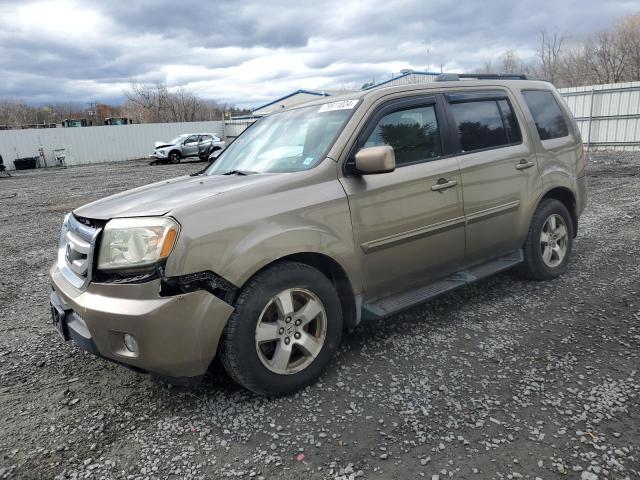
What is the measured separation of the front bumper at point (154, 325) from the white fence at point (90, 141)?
30592 millimetres

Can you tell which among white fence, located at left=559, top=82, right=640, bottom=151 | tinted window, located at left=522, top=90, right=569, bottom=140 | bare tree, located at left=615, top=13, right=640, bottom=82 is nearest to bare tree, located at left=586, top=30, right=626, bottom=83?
bare tree, located at left=615, top=13, right=640, bottom=82

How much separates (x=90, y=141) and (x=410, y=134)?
102ft

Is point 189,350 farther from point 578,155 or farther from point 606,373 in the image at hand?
point 578,155

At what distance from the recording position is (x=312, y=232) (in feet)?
9.57

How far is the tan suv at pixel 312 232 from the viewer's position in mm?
2547

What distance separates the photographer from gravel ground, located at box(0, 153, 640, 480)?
91.5 inches

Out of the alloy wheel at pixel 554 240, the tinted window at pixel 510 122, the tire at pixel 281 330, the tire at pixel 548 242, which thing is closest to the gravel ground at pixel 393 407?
the tire at pixel 281 330

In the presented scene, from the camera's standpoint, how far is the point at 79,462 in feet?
7.97

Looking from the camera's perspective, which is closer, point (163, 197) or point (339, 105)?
point (163, 197)

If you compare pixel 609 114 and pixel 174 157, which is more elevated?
pixel 609 114

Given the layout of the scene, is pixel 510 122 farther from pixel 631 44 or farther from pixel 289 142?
pixel 631 44

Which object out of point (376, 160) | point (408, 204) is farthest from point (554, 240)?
point (376, 160)

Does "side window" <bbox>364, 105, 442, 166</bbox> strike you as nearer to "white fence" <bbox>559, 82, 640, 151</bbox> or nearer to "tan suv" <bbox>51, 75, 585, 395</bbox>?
"tan suv" <bbox>51, 75, 585, 395</bbox>

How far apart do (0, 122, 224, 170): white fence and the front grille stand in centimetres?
2981
